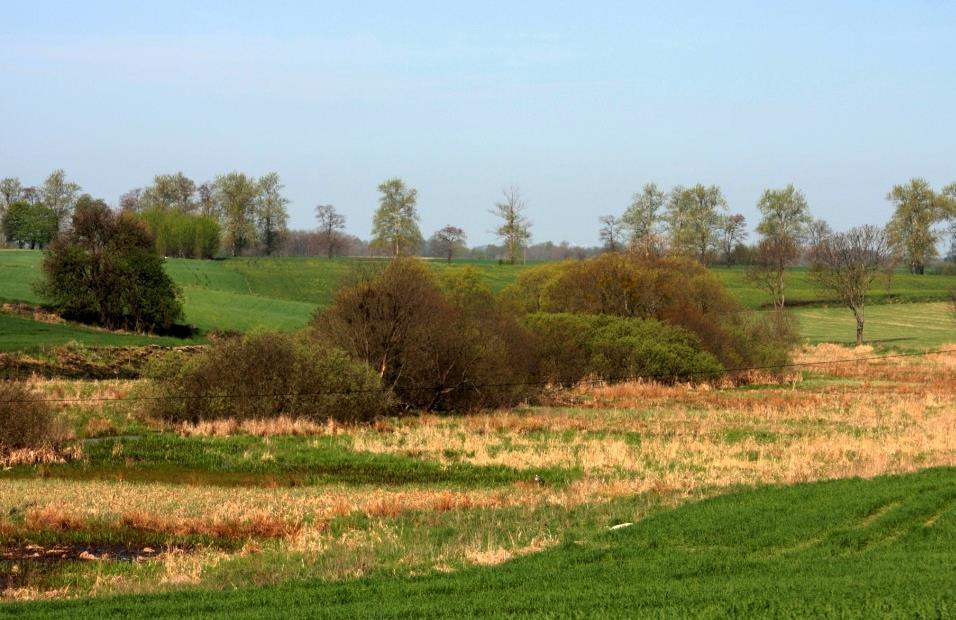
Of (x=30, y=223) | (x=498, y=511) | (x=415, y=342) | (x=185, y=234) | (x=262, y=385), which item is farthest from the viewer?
(x=30, y=223)

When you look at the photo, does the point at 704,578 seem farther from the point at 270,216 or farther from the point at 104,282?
the point at 270,216

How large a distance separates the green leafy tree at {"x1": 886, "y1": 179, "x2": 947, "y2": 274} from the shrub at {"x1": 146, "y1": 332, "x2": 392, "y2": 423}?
98.8m

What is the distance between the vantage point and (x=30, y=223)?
12769cm

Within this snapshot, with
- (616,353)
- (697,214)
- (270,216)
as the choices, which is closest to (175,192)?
(270,216)

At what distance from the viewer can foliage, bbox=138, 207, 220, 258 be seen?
391ft

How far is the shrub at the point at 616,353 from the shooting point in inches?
2108

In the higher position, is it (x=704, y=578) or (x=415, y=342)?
(x=415, y=342)

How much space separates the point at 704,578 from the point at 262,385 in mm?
25739

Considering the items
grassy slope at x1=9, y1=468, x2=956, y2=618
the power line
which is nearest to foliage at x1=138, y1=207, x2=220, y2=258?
the power line

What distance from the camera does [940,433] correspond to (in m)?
30.9

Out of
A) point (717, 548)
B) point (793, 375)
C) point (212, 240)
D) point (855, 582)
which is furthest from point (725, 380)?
point (212, 240)

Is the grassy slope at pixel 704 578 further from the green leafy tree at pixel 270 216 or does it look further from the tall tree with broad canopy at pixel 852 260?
the green leafy tree at pixel 270 216

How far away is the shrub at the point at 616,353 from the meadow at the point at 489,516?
1564 centimetres

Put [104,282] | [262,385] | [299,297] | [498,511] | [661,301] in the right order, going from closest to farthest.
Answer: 1. [498,511]
2. [262,385]
3. [661,301]
4. [104,282]
5. [299,297]
